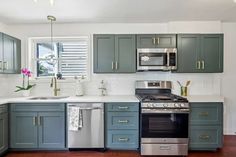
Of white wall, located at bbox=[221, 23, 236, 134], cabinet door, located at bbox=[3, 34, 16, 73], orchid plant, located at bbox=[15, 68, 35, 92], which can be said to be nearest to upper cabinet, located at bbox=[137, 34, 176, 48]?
white wall, located at bbox=[221, 23, 236, 134]

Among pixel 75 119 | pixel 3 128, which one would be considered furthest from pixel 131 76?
pixel 3 128

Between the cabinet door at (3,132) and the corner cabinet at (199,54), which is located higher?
the corner cabinet at (199,54)

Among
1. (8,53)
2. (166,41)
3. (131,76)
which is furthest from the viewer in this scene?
(131,76)

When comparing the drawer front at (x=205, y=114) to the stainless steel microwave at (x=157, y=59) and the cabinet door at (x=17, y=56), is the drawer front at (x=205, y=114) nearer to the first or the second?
the stainless steel microwave at (x=157, y=59)

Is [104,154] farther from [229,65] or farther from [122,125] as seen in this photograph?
[229,65]

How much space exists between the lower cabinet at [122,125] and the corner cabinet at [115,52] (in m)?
0.71

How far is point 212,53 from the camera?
139 inches

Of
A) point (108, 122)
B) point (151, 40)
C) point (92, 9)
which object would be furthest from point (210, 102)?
point (92, 9)

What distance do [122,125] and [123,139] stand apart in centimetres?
23

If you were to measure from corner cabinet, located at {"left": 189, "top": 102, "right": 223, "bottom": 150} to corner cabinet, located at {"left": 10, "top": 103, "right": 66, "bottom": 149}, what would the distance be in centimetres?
208

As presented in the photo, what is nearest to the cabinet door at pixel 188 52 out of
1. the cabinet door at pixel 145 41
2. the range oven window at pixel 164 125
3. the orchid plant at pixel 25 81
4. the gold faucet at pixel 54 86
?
the cabinet door at pixel 145 41

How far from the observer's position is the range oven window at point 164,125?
120 inches

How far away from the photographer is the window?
4.04 metres

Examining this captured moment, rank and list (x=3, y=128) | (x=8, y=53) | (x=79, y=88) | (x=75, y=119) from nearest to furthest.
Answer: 1. (x=3, y=128)
2. (x=75, y=119)
3. (x=8, y=53)
4. (x=79, y=88)
